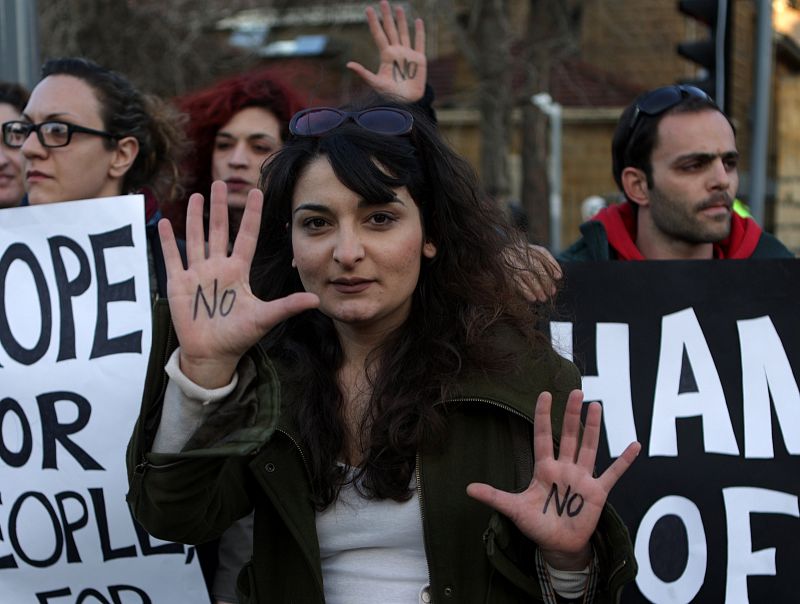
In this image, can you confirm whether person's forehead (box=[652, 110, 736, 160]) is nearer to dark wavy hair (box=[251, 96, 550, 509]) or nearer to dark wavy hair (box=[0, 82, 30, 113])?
dark wavy hair (box=[251, 96, 550, 509])

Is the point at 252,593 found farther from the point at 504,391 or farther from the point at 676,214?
the point at 676,214

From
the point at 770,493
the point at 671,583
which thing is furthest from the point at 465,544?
the point at 770,493

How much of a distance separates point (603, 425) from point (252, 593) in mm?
1091

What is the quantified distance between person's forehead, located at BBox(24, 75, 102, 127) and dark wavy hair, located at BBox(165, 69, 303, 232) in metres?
0.70

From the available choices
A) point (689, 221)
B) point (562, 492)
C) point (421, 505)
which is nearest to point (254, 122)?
point (689, 221)

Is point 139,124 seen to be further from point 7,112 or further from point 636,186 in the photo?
point 636,186

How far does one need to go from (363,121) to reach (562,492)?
0.89 meters

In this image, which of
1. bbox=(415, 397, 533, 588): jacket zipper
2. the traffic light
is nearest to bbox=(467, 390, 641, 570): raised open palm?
bbox=(415, 397, 533, 588): jacket zipper

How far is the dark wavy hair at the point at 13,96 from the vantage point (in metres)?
3.97

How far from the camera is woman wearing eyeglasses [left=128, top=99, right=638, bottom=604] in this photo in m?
1.99

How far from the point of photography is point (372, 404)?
89.3 inches

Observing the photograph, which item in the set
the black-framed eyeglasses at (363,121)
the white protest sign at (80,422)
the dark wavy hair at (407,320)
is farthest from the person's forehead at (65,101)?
the black-framed eyeglasses at (363,121)

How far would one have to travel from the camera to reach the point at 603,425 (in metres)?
2.82

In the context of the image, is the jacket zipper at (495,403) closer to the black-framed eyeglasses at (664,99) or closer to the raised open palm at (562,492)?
the raised open palm at (562,492)
